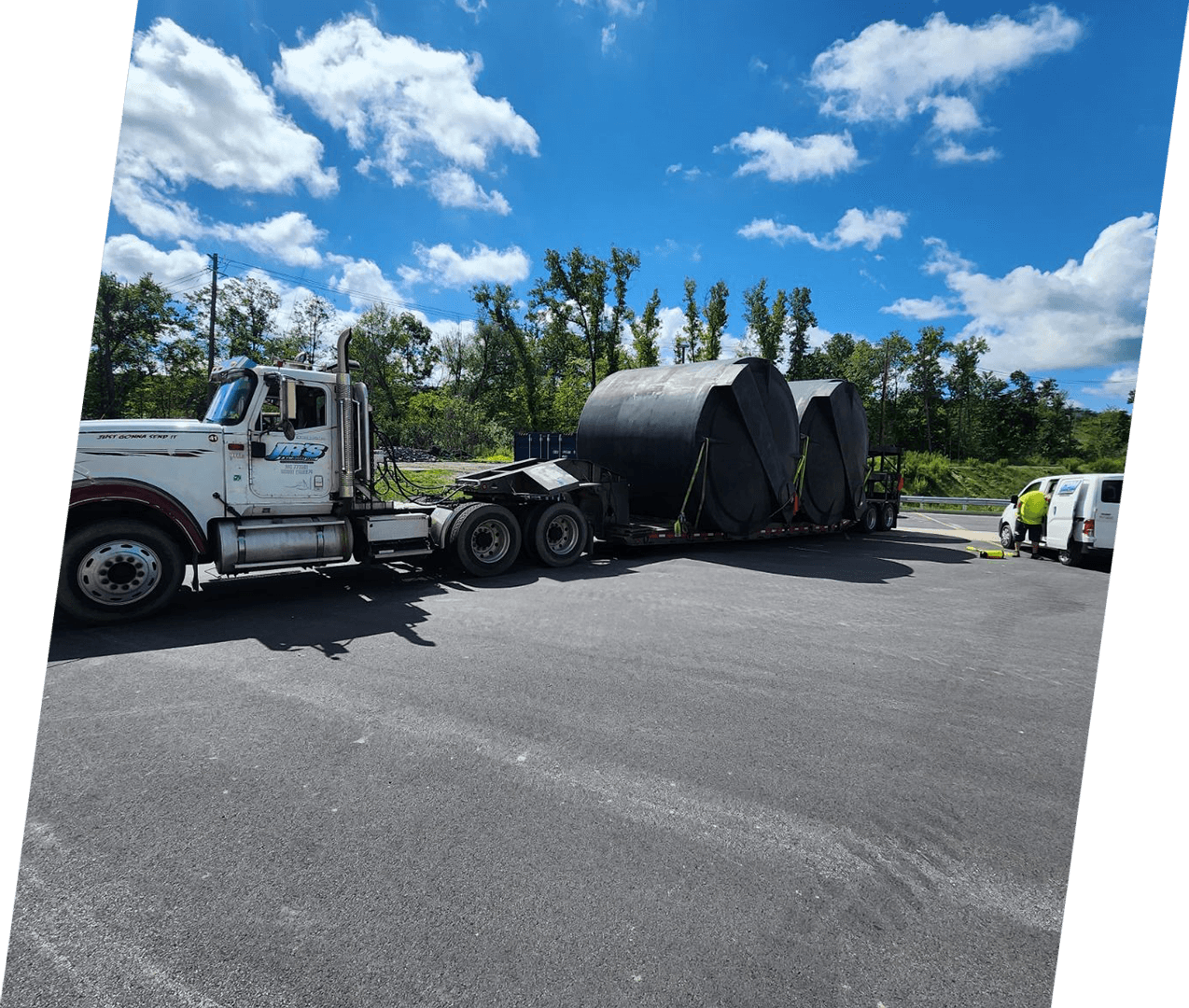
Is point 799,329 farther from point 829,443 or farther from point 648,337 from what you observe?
point 829,443

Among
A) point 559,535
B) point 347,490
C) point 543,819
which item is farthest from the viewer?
point 559,535

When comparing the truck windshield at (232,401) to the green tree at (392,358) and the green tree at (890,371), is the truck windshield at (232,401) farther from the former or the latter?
the green tree at (890,371)

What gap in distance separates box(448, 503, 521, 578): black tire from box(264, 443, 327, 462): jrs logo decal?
6.60ft

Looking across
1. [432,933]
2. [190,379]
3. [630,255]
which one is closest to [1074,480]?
[432,933]

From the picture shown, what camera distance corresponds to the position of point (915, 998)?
83.4 inches

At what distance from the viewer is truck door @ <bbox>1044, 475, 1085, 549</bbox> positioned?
11438 millimetres

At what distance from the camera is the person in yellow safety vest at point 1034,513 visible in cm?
1250

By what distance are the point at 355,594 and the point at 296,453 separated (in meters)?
1.87

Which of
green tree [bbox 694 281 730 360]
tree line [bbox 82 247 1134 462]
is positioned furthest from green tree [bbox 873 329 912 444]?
green tree [bbox 694 281 730 360]

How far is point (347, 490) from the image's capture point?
8258 millimetres

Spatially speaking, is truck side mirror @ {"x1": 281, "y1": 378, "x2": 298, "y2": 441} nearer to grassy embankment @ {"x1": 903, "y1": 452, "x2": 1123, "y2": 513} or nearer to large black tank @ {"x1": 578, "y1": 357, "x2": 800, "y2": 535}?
large black tank @ {"x1": 578, "y1": 357, "x2": 800, "y2": 535}

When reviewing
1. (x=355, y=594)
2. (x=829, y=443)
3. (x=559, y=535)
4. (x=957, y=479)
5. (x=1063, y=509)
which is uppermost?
(x=957, y=479)

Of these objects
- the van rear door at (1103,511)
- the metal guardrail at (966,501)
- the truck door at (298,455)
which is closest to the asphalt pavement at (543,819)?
the truck door at (298,455)

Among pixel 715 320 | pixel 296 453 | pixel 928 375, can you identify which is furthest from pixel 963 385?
pixel 296 453
